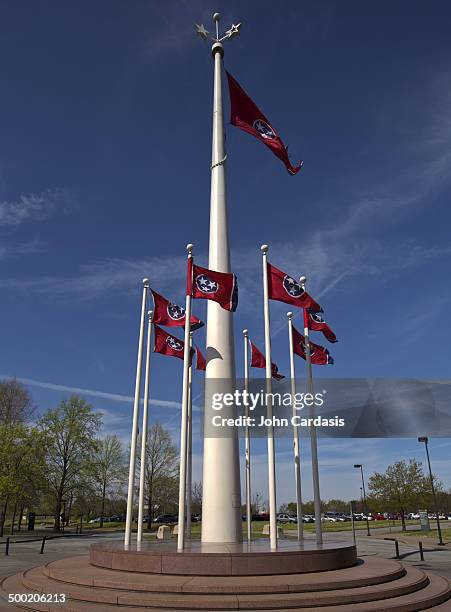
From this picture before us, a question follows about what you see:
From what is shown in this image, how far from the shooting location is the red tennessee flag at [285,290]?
17484 mm

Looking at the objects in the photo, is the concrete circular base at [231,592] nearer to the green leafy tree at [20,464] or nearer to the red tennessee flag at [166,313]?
the red tennessee flag at [166,313]

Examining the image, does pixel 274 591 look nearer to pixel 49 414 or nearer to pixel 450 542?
pixel 450 542

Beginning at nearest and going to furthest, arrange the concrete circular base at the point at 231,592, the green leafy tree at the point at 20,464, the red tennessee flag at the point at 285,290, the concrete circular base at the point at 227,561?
the concrete circular base at the point at 231,592 → the concrete circular base at the point at 227,561 → the red tennessee flag at the point at 285,290 → the green leafy tree at the point at 20,464

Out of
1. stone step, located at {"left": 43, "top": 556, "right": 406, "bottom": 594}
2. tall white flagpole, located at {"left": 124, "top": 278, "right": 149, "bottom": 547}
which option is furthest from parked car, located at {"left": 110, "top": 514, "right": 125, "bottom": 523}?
stone step, located at {"left": 43, "top": 556, "right": 406, "bottom": 594}

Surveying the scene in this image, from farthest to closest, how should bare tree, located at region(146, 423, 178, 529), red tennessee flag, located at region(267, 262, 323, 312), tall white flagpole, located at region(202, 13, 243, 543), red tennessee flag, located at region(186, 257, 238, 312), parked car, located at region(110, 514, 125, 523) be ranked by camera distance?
parked car, located at region(110, 514, 125, 523)
bare tree, located at region(146, 423, 178, 529)
red tennessee flag, located at region(267, 262, 323, 312)
tall white flagpole, located at region(202, 13, 243, 543)
red tennessee flag, located at region(186, 257, 238, 312)

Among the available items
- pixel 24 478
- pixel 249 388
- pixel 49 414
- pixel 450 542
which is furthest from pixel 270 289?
pixel 49 414

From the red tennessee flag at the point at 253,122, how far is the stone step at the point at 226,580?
576 inches

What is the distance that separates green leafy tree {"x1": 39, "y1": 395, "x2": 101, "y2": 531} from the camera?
50.2 m

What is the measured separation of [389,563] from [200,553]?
7287 millimetres

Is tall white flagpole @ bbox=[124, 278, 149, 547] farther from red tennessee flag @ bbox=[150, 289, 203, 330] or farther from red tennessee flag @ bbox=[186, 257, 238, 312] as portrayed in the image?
red tennessee flag @ bbox=[186, 257, 238, 312]

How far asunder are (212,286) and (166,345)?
450cm

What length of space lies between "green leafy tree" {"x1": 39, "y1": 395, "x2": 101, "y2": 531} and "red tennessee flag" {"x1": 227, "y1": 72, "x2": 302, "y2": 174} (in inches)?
1594

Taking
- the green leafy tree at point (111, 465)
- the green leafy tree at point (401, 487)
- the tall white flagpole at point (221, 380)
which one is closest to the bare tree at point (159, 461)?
the green leafy tree at point (111, 465)

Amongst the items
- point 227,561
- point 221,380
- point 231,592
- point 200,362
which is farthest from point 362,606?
point 200,362
